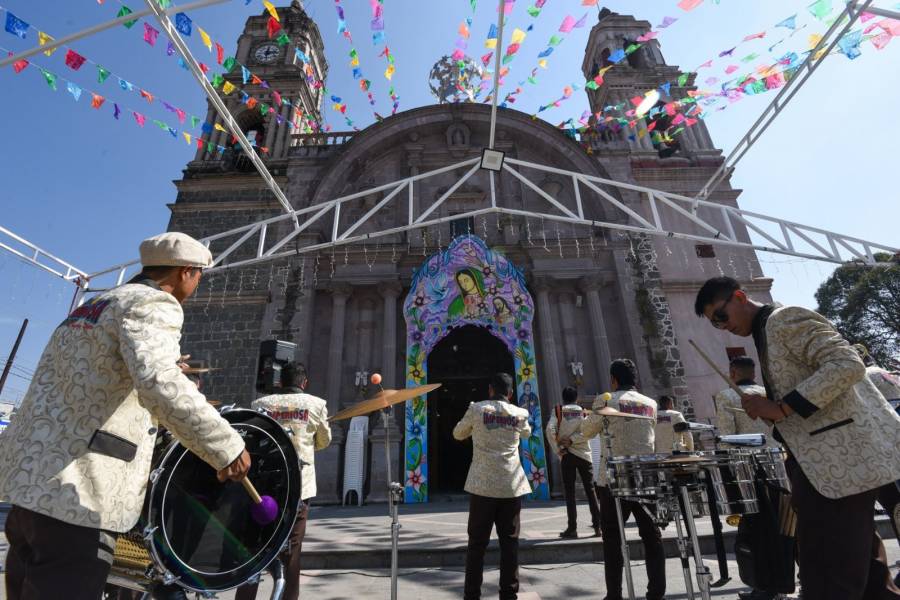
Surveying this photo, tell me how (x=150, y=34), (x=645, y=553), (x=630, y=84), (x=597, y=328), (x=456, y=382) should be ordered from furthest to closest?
(x=630, y=84), (x=456, y=382), (x=597, y=328), (x=150, y=34), (x=645, y=553)

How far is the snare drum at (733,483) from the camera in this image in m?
2.74

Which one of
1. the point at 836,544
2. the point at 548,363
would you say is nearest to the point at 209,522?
the point at 836,544

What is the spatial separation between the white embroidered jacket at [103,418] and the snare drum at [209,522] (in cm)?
26

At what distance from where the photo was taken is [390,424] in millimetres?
10547

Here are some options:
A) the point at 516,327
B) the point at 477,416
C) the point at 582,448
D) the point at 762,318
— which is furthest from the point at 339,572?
the point at 516,327

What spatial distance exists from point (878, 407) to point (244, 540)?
320 cm

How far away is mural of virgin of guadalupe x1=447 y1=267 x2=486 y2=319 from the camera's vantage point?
1190cm

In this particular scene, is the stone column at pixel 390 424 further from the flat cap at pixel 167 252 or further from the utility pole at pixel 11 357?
the utility pole at pixel 11 357

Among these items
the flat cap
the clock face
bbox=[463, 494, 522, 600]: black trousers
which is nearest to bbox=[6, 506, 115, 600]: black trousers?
the flat cap

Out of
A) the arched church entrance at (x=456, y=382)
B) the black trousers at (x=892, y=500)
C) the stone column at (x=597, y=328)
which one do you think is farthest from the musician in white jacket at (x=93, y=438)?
the stone column at (x=597, y=328)

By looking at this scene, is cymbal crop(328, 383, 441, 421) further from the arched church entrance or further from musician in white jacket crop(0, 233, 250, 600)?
the arched church entrance

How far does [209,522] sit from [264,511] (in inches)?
9.9

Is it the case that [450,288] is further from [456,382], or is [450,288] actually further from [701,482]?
[701,482]

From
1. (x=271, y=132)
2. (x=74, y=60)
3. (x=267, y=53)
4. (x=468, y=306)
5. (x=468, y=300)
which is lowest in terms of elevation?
(x=468, y=306)
